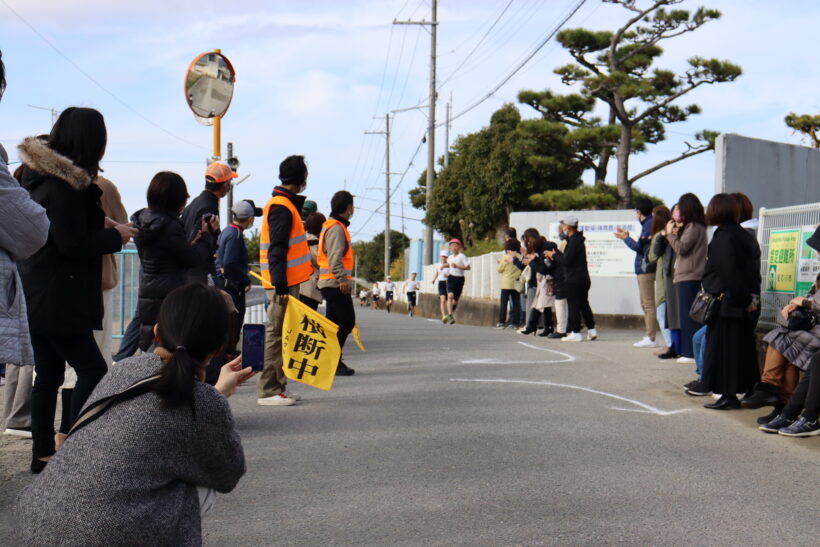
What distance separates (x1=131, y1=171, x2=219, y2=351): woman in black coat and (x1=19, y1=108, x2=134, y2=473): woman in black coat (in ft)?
1.87

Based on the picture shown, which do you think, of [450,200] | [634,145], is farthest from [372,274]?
[634,145]

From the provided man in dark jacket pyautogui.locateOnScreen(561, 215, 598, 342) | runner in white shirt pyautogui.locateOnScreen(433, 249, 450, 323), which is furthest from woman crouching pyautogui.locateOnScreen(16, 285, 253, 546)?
runner in white shirt pyautogui.locateOnScreen(433, 249, 450, 323)

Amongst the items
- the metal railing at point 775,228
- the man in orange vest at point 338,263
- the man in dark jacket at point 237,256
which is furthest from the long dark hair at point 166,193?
the metal railing at point 775,228

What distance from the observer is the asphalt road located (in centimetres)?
438

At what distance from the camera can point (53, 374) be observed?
199 inches

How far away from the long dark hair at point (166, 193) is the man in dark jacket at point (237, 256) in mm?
2343

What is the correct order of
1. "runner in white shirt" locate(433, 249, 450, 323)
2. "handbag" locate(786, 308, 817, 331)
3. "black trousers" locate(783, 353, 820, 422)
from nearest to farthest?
"black trousers" locate(783, 353, 820, 422), "handbag" locate(786, 308, 817, 331), "runner in white shirt" locate(433, 249, 450, 323)

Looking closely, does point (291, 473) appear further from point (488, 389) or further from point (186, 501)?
point (488, 389)

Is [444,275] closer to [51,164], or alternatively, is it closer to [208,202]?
[208,202]

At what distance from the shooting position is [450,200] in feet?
164

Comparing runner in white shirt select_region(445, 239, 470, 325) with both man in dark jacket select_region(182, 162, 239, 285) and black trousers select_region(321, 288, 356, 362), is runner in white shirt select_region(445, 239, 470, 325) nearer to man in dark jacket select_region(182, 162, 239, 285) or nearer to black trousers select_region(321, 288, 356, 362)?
black trousers select_region(321, 288, 356, 362)

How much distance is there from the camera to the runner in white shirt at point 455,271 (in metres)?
21.1

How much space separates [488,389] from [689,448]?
2869 millimetres

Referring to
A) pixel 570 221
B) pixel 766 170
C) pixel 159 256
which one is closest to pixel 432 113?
pixel 570 221
